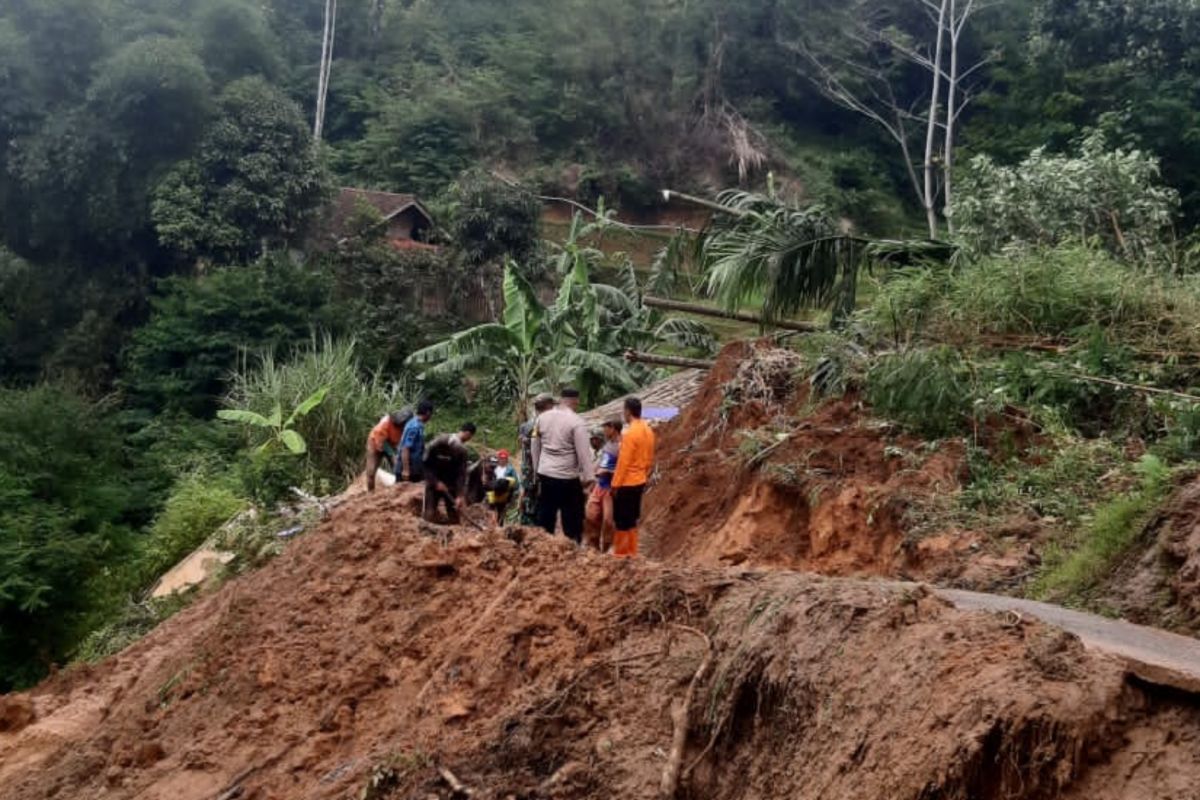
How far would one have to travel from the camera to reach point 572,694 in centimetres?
679

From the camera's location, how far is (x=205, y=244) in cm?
3391

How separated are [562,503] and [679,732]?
16.0 feet

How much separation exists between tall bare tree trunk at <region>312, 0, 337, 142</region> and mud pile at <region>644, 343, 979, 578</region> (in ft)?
109

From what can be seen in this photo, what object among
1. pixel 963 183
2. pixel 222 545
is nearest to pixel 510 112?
pixel 963 183

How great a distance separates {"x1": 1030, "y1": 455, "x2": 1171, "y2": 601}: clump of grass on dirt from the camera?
7.64m

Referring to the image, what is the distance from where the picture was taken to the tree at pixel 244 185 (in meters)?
33.4

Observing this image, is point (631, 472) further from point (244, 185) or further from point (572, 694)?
point (244, 185)

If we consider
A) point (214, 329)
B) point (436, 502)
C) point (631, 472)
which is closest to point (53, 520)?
point (214, 329)

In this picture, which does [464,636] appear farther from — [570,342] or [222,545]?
[570,342]

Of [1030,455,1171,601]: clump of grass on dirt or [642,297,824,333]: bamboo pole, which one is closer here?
[1030,455,1171,601]: clump of grass on dirt

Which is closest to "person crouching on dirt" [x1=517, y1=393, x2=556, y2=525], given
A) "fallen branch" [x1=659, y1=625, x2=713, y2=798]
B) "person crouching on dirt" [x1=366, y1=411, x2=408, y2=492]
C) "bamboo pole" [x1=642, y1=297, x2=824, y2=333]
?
"person crouching on dirt" [x1=366, y1=411, x2=408, y2=492]

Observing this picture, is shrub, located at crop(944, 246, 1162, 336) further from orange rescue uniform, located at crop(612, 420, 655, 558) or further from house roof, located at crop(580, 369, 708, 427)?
house roof, located at crop(580, 369, 708, 427)

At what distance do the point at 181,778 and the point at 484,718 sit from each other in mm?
→ 2588

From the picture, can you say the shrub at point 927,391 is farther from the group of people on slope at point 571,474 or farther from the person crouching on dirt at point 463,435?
the person crouching on dirt at point 463,435
